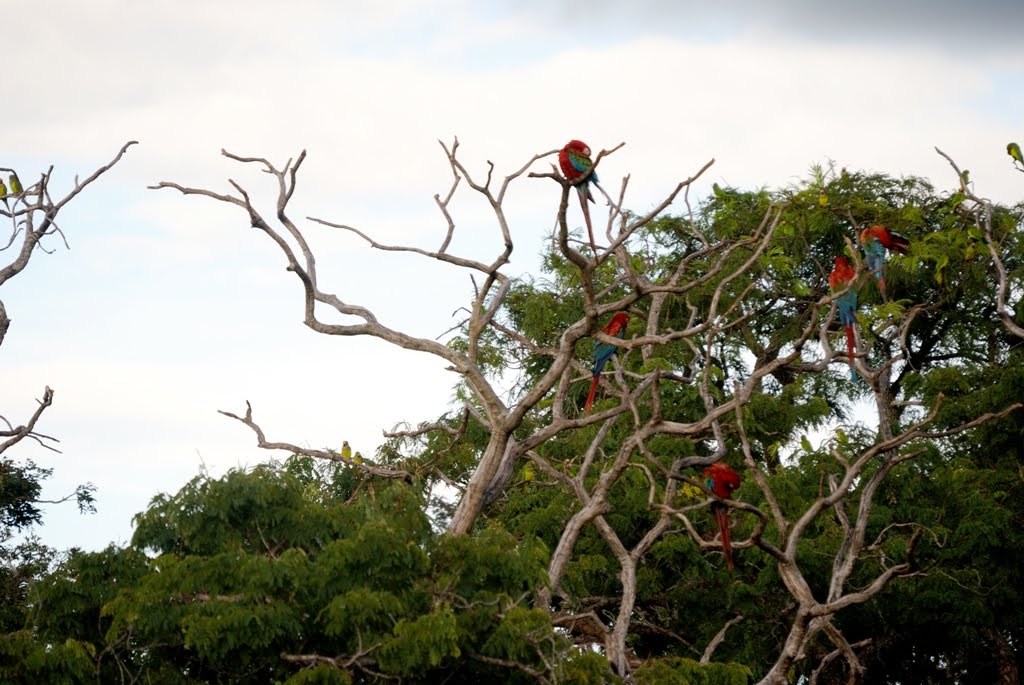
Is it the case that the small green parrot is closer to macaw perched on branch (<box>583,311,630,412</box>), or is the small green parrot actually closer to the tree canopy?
the tree canopy

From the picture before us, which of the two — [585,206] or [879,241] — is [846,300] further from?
[585,206]

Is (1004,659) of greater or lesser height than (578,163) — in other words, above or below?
below

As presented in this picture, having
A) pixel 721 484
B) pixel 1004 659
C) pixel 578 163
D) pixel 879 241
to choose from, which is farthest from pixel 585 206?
pixel 1004 659

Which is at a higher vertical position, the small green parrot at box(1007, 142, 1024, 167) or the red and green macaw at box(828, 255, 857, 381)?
the small green parrot at box(1007, 142, 1024, 167)

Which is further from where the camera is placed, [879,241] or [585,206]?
[879,241]

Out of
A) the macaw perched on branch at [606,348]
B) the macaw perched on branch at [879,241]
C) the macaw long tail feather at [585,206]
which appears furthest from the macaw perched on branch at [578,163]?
the macaw perched on branch at [879,241]

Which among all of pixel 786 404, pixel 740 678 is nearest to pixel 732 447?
pixel 786 404

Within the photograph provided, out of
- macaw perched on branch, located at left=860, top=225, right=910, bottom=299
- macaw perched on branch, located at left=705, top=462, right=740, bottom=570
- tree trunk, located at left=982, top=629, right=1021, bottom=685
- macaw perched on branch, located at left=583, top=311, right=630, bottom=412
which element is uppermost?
macaw perched on branch, located at left=860, top=225, right=910, bottom=299

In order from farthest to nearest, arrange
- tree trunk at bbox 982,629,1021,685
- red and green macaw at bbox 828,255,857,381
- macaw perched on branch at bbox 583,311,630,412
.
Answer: tree trunk at bbox 982,629,1021,685, macaw perched on branch at bbox 583,311,630,412, red and green macaw at bbox 828,255,857,381

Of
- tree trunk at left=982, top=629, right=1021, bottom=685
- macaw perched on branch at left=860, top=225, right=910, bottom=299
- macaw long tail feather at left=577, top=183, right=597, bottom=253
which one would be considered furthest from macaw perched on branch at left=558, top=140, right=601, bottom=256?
tree trunk at left=982, top=629, right=1021, bottom=685

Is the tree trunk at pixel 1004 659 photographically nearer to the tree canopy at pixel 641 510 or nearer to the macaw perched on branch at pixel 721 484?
the tree canopy at pixel 641 510

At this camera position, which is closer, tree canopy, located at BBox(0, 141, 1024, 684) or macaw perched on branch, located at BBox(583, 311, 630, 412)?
tree canopy, located at BBox(0, 141, 1024, 684)

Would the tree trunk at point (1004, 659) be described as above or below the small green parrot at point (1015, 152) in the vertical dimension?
below

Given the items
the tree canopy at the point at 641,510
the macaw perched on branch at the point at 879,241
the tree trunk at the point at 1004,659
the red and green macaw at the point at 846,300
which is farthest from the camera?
the tree trunk at the point at 1004,659
